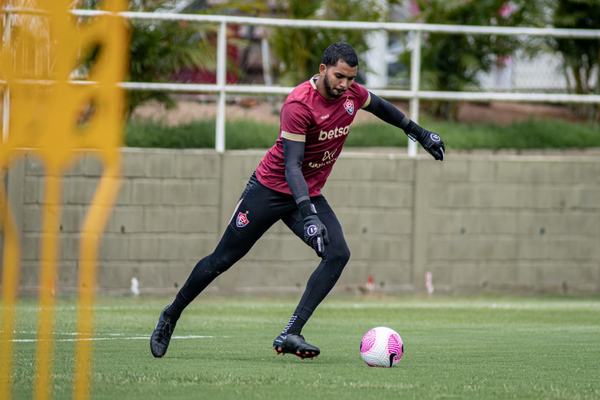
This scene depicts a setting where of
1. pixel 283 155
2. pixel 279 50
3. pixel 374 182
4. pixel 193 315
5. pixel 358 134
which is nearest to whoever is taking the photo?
pixel 283 155

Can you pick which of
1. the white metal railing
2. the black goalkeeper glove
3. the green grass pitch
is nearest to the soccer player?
the green grass pitch

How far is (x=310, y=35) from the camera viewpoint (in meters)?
14.0

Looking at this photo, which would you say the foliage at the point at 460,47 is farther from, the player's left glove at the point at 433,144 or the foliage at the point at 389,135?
the player's left glove at the point at 433,144

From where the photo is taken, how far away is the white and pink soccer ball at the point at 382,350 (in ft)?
18.3

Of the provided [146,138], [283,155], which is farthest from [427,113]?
[283,155]

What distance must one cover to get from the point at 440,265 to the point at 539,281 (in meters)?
1.51

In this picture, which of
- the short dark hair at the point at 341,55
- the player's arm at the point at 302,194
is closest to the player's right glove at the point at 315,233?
the player's arm at the point at 302,194

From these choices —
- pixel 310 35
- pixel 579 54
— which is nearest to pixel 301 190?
pixel 310 35

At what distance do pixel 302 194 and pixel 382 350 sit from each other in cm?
112

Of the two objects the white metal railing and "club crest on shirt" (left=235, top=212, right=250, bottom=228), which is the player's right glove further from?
the white metal railing

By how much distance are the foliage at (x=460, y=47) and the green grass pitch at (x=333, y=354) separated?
17.1 ft

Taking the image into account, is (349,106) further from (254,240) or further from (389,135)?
(389,135)

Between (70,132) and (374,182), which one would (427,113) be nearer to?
(374,182)

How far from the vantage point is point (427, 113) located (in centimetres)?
1452
